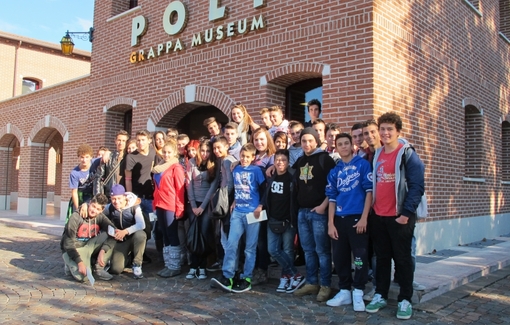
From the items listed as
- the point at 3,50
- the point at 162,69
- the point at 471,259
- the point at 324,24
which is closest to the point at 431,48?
the point at 324,24

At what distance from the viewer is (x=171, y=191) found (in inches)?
244

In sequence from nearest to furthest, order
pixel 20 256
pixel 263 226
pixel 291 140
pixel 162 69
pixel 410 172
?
pixel 410 172
pixel 263 226
pixel 291 140
pixel 20 256
pixel 162 69

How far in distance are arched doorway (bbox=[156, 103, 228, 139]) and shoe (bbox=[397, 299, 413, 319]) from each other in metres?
6.05

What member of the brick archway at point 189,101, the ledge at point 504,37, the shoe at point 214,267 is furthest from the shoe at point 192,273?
the ledge at point 504,37

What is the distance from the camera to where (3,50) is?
23.9m

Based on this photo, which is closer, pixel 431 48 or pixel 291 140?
pixel 291 140

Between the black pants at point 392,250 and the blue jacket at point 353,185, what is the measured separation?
0.72 feet

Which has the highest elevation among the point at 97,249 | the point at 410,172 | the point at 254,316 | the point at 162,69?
the point at 162,69

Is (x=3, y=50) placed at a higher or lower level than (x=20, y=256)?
higher

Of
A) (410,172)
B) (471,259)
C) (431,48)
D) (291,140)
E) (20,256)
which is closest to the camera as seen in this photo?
(410,172)

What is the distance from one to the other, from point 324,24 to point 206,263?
13.9 ft

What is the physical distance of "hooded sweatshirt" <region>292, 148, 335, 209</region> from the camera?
5.13 m

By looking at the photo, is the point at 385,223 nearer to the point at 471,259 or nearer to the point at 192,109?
the point at 471,259

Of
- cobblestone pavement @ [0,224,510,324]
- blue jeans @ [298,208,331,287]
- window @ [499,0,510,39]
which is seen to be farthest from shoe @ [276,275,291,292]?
window @ [499,0,510,39]
